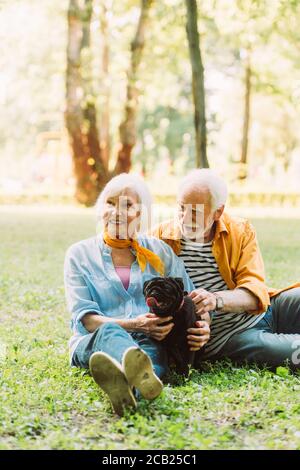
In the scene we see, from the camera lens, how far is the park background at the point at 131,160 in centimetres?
375

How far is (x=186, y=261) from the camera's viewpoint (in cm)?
476

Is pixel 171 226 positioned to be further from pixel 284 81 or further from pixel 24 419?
pixel 284 81

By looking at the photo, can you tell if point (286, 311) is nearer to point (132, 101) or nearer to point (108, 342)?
point (108, 342)

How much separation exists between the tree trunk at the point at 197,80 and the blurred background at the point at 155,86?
16 mm

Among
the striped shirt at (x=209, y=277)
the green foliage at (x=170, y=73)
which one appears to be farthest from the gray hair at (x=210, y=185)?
the green foliage at (x=170, y=73)

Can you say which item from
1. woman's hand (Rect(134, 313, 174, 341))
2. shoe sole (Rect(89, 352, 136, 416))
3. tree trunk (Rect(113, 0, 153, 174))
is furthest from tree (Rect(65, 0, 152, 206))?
shoe sole (Rect(89, 352, 136, 416))

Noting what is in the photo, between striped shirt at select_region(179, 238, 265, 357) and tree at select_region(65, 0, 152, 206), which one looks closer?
striped shirt at select_region(179, 238, 265, 357)

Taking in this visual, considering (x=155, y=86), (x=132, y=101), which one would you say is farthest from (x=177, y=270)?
(x=155, y=86)

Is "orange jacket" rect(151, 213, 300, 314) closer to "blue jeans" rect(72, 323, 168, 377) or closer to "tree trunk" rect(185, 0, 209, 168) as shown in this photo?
"blue jeans" rect(72, 323, 168, 377)

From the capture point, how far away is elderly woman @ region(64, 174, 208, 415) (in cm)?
428

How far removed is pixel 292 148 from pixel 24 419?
49.4 meters

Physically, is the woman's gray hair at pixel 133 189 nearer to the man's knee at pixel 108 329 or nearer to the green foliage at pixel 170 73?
the man's knee at pixel 108 329

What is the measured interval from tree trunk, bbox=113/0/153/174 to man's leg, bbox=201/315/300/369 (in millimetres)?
16623
